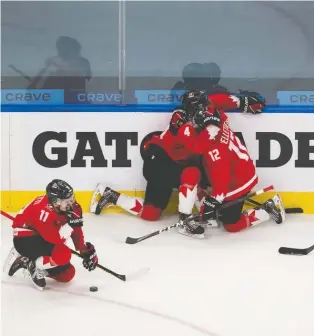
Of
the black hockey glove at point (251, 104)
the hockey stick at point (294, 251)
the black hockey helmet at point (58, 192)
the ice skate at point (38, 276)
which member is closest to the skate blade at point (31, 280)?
the ice skate at point (38, 276)

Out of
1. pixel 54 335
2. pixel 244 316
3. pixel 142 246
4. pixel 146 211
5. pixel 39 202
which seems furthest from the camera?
pixel 146 211

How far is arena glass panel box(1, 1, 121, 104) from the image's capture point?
12.9ft

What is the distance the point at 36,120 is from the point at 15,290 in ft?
4.92

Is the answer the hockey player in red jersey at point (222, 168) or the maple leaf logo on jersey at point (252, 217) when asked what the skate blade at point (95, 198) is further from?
the maple leaf logo on jersey at point (252, 217)

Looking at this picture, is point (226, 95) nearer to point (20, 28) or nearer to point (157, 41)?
point (157, 41)

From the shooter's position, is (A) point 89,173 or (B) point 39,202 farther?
(A) point 89,173

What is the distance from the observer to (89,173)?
390 cm

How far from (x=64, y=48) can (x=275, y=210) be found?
1.74 metres

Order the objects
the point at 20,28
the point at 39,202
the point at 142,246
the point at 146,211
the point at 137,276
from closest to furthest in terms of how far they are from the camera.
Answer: the point at 39,202, the point at 137,276, the point at 142,246, the point at 146,211, the point at 20,28

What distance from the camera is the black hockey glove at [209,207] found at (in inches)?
135

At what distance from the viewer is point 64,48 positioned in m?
4.06

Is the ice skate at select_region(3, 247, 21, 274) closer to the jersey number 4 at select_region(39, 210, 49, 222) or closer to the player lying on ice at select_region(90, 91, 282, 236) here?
the jersey number 4 at select_region(39, 210, 49, 222)

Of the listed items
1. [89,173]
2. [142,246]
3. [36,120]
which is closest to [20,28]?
[36,120]

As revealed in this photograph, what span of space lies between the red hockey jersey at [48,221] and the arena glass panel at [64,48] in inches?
55.7
